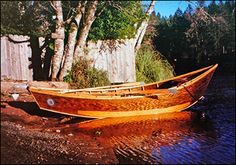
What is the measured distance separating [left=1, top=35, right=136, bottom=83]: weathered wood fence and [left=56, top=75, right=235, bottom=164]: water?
135 inches

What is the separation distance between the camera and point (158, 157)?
6.75 m

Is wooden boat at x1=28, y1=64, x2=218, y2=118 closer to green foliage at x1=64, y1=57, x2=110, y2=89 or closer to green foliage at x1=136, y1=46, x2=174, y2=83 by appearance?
green foliage at x1=64, y1=57, x2=110, y2=89

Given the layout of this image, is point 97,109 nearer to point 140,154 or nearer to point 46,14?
point 140,154

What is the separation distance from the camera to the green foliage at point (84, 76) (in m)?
12.0

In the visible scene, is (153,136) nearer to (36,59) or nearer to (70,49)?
(70,49)

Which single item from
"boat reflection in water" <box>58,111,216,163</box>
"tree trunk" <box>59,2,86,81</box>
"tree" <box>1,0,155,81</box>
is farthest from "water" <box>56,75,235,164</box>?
"tree" <box>1,0,155,81</box>

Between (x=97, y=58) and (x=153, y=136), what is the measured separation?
5.57 metres

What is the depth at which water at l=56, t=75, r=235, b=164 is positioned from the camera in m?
6.77

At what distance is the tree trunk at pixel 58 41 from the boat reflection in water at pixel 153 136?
3.45m

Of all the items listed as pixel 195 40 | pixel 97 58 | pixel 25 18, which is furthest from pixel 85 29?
pixel 195 40

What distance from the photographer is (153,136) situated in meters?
8.34

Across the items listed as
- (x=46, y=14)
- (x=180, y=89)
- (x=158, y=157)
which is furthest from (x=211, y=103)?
(x=46, y=14)

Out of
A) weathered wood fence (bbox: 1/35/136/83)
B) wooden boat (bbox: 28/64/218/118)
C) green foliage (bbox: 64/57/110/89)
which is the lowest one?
wooden boat (bbox: 28/64/218/118)

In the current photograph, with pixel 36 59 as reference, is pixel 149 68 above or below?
below
